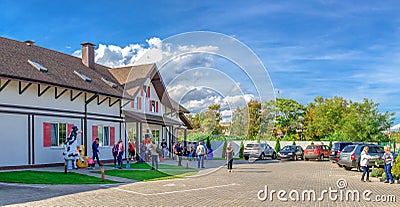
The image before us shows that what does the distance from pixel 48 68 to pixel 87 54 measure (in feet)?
24.2

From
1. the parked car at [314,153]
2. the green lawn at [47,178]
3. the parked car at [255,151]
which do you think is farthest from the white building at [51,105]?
the parked car at [314,153]

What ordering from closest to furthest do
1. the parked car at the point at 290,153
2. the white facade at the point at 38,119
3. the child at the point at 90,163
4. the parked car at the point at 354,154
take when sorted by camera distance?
the white facade at the point at 38,119 → the child at the point at 90,163 → the parked car at the point at 354,154 → the parked car at the point at 290,153

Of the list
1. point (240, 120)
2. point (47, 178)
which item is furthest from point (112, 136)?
point (240, 120)

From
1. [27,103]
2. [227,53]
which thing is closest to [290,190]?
[227,53]

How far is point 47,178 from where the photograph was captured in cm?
1748

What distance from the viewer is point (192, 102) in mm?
18812

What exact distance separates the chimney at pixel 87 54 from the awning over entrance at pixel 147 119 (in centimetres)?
464

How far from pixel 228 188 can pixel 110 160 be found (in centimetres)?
1530

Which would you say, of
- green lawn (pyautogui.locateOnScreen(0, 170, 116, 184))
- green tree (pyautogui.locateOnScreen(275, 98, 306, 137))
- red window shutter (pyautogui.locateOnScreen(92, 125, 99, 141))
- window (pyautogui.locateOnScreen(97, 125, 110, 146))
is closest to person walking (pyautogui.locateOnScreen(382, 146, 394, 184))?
green lawn (pyautogui.locateOnScreen(0, 170, 116, 184))

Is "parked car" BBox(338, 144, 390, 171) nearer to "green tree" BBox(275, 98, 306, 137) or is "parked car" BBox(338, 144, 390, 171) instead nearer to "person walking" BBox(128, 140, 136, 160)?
"person walking" BBox(128, 140, 136, 160)

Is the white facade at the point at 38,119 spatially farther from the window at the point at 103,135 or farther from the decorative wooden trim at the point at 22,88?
the window at the point at 103,135

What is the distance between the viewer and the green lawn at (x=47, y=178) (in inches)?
651

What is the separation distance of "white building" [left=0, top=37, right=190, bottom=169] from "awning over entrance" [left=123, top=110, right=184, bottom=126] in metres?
0.11

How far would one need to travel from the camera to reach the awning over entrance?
98.9 feet
